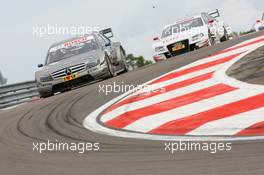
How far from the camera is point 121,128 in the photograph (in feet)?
22.1

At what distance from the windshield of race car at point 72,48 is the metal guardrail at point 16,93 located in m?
2.05

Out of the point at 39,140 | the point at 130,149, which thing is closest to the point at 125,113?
the point at 39,140

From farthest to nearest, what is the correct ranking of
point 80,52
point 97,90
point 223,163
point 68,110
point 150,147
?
point 80,52, point 97,90, point 68,110, point 150,147, point 223,163

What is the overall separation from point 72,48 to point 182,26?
20.8 ft

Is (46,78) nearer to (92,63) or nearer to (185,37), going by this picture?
(92,63)

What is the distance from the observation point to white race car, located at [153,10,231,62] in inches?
752

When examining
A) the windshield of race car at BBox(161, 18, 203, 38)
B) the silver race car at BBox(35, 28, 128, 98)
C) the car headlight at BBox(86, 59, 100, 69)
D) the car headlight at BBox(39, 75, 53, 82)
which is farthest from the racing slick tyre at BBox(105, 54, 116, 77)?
the windshield of race car at BBox(161, 18, 203, 38)

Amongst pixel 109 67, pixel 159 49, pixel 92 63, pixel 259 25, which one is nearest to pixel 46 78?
pixel 92 63

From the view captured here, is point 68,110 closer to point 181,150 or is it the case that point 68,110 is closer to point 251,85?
point 251,85

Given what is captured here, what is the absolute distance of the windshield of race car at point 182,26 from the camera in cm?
1995

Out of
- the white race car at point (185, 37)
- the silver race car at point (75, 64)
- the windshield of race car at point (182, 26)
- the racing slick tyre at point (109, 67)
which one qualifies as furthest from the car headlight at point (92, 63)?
the windshield of race car at point (182, 26)

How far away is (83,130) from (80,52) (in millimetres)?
7720

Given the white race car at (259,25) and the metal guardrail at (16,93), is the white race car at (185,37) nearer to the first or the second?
the metal guardrail at (16,93)

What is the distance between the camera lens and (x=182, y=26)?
2028cm
